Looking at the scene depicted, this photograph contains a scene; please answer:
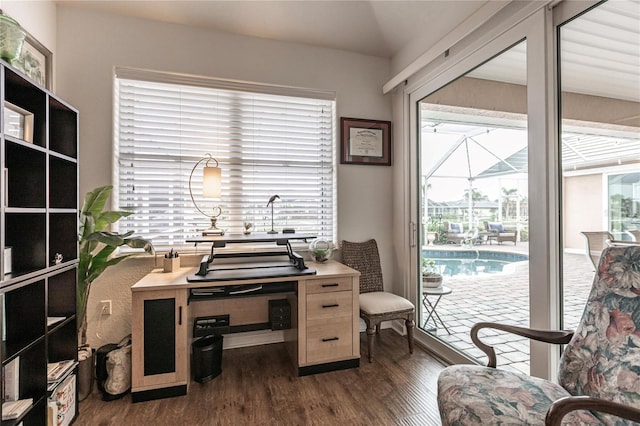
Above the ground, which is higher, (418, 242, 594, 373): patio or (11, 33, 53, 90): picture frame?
(11, 33, 53, 90): picture frame

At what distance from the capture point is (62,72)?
2.48 m

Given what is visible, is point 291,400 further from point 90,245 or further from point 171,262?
point 90,245

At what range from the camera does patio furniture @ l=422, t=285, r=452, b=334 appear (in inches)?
110

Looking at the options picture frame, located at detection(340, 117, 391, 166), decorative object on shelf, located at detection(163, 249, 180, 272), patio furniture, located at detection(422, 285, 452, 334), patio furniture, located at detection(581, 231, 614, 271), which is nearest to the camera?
patio furniture, located at detection(581, 231, 614, 271)

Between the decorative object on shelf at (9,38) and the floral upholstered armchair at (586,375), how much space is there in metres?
2.55

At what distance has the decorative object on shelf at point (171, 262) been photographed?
8.13ft

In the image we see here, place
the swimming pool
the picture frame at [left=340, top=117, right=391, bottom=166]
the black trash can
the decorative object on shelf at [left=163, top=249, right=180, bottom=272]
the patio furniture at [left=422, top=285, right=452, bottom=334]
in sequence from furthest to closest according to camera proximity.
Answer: the picture frame at [left=340, top=117, right=391, bottom=166] < the patio furniture at [left=422, top=285, right=452, bottom=334] < the decorative object on shelf at [left=163, top=249, right=180, bottom=272] < the black trash can < the swimming pool

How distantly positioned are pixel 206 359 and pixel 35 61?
2480 mm

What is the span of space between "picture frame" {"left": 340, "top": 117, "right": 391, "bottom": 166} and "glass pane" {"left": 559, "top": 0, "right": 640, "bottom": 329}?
169cm

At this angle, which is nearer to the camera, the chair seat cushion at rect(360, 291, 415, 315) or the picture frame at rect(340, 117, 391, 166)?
the chair seat cushion at rect(360, 291, 415, 315)

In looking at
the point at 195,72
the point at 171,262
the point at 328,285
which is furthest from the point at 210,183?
the point at 328,285

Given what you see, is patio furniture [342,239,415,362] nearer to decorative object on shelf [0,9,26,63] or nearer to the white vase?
the white vase

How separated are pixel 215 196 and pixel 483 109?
2205 millimetres

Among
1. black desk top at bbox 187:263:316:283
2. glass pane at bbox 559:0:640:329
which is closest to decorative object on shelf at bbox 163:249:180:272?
black desk top at bbox 187:263:316:283
